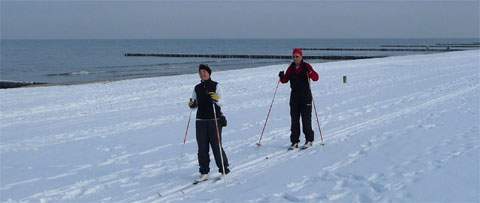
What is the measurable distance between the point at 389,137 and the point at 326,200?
13.6ft

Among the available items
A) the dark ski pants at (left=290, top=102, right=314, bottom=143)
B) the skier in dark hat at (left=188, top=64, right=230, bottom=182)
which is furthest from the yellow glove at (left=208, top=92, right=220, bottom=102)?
the dark ski pants at (left=290, top=102, right=314, bottom=143)

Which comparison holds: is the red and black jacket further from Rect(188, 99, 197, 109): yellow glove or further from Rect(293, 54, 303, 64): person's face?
Rect(188, 99, 197, 109): yellow glove

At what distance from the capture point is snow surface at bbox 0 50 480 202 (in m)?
6.75

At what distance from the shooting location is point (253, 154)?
8969mm

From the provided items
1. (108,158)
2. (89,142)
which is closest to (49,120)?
(89,142)

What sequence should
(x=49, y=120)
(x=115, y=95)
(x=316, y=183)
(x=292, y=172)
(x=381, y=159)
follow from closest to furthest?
(x=316, y=183), (x=292, y=172), (x=381, y=159), (x=49, y=120), (x=115, y=95)

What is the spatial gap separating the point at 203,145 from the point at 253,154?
169 centimetres

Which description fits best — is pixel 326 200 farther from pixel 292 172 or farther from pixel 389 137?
pixel 389 137

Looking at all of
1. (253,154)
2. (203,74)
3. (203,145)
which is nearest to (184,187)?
(203,145)

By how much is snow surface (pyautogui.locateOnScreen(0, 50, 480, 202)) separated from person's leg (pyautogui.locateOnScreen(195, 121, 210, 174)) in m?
0.26

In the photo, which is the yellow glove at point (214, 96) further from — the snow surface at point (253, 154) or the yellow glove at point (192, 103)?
the snow surface at point (253, 154)

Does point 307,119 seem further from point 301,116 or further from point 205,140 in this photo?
point 205,140

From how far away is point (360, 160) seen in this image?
8.24 metres

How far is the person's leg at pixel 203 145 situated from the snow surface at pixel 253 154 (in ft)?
0.86
